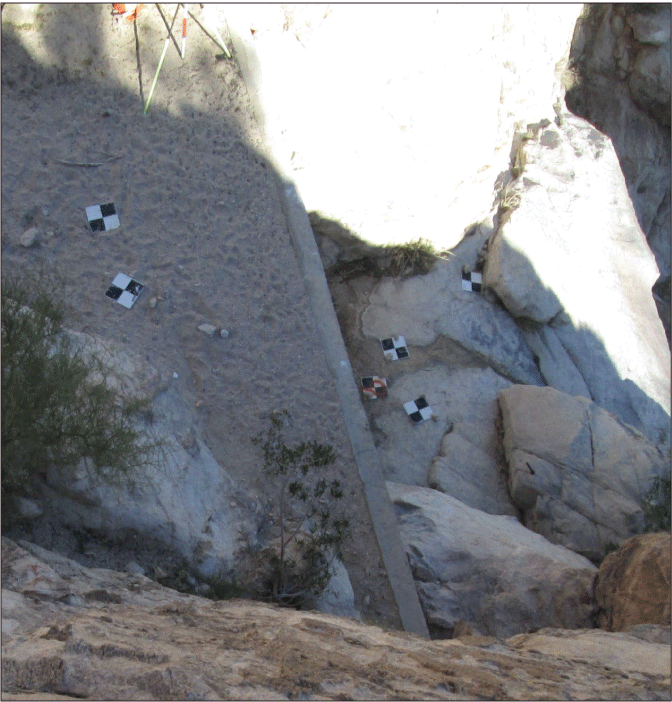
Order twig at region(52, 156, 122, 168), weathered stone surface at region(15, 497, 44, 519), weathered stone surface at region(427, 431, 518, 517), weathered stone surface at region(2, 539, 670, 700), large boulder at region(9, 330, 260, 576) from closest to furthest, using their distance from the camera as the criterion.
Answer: weathered stone surface at region(2, 539, 670, 700), weathered stone surface at region(15, 497, 44, 519), large boulder at region(9, 330, 260, 576), twig at region(52, 156, 122, 168), weathered stone surface at region(427, 431, 518, 517)

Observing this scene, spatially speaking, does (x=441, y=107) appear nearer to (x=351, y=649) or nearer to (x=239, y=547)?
(x=239, y=547)

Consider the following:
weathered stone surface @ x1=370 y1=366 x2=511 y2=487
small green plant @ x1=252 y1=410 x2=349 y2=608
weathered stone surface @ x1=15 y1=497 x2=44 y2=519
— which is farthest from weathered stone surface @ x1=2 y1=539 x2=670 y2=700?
weathered stone surface @ x1=370 y1=366 x2=511 y2=487

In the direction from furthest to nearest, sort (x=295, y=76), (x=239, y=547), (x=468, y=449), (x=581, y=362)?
(x=581, y=362), (x=468, y=449), (x=295, y=76), (x=239, y=547)

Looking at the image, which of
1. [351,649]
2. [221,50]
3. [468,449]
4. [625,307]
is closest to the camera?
[351,649]

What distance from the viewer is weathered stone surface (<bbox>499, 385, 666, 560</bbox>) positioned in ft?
18.0

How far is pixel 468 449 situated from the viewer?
620 cm

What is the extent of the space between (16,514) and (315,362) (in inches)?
90.7

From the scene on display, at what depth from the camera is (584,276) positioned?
7359 millimetres

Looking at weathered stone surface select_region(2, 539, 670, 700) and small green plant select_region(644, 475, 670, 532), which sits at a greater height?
small green plant select_region(644, 475, 670, 532)

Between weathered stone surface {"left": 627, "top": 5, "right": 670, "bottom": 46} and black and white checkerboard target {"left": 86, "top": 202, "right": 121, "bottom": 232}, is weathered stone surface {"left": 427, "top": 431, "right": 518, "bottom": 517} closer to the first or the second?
black and white checkerboard target {"left": 86, "top": 202, "right": 121, "bottom": 232}

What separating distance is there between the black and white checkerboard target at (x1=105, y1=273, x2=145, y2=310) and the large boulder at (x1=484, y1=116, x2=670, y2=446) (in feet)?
11.6

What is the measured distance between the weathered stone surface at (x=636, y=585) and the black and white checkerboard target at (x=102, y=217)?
12.6 feet

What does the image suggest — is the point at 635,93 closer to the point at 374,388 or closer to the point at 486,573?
the point at 374,388

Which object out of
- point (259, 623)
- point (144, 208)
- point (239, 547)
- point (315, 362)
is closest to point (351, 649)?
point (259, 623)
